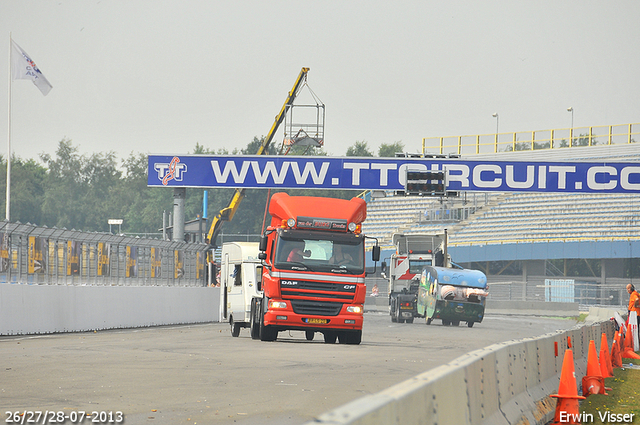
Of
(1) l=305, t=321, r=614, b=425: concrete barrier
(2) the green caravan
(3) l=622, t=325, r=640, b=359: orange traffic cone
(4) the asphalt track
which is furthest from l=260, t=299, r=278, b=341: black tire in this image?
(2) the green caravan

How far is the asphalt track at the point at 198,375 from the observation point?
31.2ft

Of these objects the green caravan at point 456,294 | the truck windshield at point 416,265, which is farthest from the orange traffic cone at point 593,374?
the truck windshield at point 416,265

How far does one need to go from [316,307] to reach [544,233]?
42.4 m

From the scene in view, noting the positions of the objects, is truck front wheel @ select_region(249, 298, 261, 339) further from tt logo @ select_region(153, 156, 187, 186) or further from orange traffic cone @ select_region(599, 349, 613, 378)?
tt logo @ select_region(153, 156, 187, 186)

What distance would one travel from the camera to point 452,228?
66.1 metres

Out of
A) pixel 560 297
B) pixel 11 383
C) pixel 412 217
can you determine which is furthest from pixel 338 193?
pixel 11 383

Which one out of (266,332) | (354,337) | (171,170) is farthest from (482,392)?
(171,170)

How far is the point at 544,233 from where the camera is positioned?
60375mm

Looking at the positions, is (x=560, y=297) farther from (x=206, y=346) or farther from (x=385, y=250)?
(x=206, y=346)

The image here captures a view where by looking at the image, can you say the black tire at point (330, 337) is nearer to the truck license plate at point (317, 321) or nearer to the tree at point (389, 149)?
the truck license plate at point (317, 321)

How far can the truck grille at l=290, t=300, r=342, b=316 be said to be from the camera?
20531 mm

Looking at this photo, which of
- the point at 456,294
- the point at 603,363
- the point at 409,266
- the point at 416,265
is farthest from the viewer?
the point at 416,265

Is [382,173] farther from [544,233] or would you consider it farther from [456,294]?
[544,233]

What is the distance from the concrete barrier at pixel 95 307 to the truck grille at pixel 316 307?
649cm
